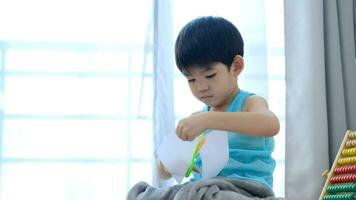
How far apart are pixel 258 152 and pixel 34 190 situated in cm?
93

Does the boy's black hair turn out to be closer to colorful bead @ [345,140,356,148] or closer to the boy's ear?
the boy's ear

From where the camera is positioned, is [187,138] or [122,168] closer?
[187,138]

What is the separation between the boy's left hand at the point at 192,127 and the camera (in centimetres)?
109

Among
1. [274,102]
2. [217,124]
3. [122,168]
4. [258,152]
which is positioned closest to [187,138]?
[217,124]

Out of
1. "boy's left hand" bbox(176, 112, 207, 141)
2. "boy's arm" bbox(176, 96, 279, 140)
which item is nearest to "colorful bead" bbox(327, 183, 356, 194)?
"boy's arm" bbox(176, 96, 279, 140)

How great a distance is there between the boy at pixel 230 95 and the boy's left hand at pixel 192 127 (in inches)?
2.3

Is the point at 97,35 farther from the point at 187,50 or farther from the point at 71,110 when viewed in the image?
the point at 187,50

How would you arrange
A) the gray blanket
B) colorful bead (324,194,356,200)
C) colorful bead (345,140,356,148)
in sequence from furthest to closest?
colorful bead (345,140,356,148), colorful bead (324,194,356,200), the gray blanket

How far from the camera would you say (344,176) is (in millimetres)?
1674

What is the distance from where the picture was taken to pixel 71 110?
1926 mm

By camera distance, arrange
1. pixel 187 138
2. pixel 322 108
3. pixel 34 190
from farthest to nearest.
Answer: pixel 322 108 < pixel 34 190 < pixel 187 138

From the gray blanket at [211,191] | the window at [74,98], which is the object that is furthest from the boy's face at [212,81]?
the window at [74,98]

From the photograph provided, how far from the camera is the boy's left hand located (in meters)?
1.09

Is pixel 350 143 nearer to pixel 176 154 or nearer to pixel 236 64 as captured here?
pixel 236 64
